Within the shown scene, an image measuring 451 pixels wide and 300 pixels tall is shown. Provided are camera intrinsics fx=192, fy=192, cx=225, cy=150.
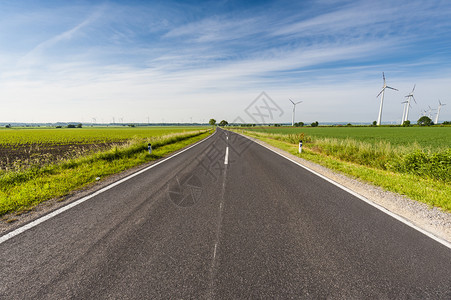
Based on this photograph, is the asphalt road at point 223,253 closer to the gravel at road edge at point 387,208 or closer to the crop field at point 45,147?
the gravel at road edge at point 387,208

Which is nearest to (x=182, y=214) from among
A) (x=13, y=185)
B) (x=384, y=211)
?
(x=384, y=211)

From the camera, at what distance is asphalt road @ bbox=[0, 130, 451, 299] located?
7.04ft

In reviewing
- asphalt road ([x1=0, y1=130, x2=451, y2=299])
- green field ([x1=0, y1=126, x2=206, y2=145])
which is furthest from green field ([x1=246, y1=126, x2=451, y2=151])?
green field ([x1=0, y1=126, x2=206, y2=145])

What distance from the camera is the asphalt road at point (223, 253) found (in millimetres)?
2146

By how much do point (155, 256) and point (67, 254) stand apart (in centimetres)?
127

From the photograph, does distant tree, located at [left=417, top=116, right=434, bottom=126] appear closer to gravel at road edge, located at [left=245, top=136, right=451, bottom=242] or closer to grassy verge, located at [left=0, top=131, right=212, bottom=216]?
gravel at road edge, located at [left=245, top=136, right=451, bottom=242]

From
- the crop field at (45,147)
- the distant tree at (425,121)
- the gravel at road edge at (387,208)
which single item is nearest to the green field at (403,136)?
the gravel at road edge at (387,208)

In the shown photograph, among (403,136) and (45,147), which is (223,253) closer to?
(45,147)

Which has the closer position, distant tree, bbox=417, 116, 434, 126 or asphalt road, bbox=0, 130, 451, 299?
asphalt road, bbox=0, 130, 451, 299

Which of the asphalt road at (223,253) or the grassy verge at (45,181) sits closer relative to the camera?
the asphalt road at (223,253)

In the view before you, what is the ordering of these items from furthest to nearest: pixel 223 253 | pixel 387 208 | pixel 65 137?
pixel 65 137 < pixel 387 208 < pixel 223 253

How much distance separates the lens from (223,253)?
277 centimetres

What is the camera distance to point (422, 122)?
322 ft

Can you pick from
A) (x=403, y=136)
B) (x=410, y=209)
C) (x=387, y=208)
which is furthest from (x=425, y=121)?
(x=387, y=208)
